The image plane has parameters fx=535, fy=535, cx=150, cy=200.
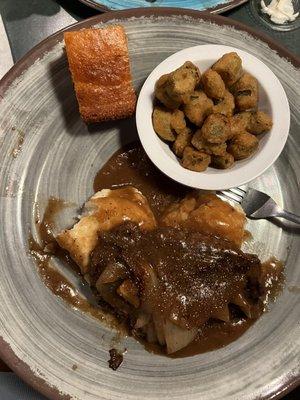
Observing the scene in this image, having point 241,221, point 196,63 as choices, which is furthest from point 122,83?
point 241,221

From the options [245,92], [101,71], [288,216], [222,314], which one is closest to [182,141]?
[245,92]

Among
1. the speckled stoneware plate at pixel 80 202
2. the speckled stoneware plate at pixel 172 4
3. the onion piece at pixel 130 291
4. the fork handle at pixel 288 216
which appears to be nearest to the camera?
the onion piece at pixel 130 291

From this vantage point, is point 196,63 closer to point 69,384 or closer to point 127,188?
point 127,188

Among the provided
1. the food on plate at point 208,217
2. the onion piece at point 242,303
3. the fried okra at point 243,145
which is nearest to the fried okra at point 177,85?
the fried okra at point 243,145

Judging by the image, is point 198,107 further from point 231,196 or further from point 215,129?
point 231,196

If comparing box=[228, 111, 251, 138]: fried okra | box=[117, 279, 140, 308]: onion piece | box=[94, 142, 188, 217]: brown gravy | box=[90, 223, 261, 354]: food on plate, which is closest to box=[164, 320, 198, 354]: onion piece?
box=[90, 223, 261, 354]: food on plate

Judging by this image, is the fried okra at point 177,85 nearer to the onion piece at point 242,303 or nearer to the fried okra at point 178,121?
the fried okra at point 178,121
